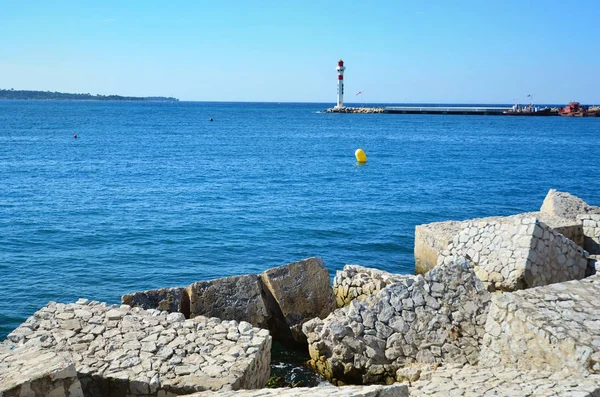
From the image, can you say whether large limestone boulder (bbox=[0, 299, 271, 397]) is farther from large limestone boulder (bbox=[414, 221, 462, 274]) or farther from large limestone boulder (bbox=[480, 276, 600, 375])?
large limestone boulder (bbox=[414, 221, 462, 274])

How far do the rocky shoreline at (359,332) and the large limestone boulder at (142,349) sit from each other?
24 mm

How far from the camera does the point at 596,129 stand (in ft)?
303

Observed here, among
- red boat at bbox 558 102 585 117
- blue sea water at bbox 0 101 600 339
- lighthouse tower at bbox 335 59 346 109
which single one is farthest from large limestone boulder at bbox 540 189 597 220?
red boat at bbox 558 102 585 117

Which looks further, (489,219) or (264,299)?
(489,219)

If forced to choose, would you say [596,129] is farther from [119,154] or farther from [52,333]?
[52,333]

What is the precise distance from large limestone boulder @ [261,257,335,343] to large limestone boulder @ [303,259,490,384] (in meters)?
1.48

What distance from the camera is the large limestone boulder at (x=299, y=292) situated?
11.2 meters

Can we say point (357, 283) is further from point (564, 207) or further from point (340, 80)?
point (340, 80)

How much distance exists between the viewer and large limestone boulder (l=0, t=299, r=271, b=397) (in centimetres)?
750

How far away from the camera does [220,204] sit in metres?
27.5

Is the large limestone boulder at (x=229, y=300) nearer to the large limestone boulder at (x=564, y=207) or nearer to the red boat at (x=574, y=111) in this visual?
the large limestone boulder at (x=564, y=207)

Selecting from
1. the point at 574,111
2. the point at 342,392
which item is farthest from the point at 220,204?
the point at 574,111

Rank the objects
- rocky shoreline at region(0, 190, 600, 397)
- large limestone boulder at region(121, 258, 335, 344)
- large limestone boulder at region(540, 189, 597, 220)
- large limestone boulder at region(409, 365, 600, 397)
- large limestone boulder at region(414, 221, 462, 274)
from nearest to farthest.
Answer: large limestone boulder at region(409, 365, 600, 397) → rocky shoreline at region(0, 190, 600, 397) → large limestone boulder at region(121, 258, 335, 344) → large limestone boulder at region(414, 221, 462, 274) → large limestone boulder at region(540, 189, 597, 220)

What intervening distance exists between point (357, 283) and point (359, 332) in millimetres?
2340
